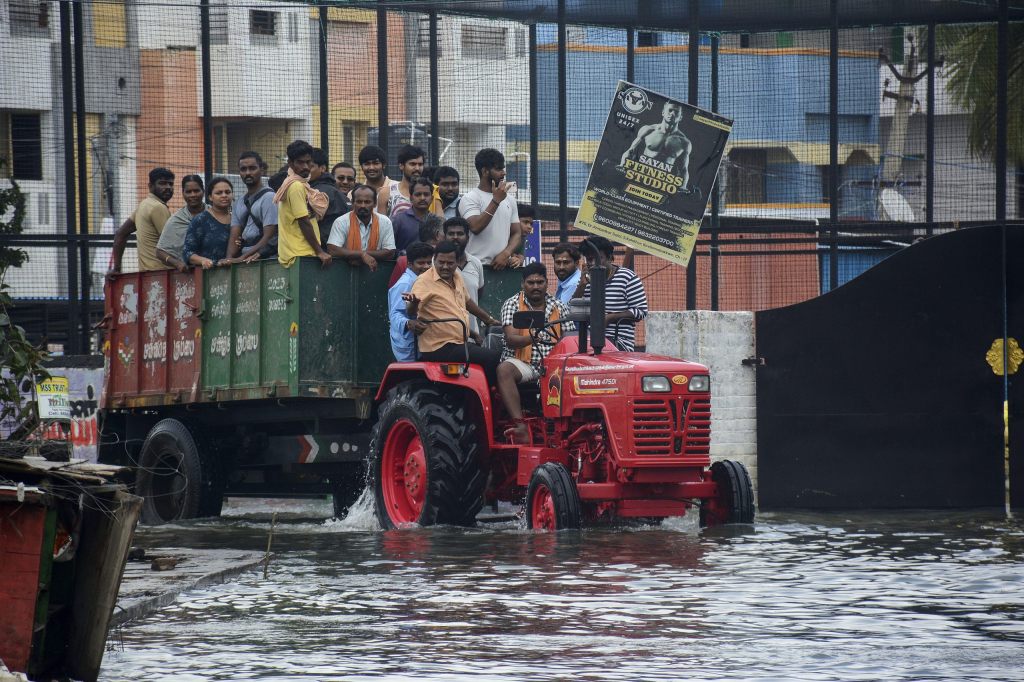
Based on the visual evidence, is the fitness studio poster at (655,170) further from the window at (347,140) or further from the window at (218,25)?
the window at (347,140)

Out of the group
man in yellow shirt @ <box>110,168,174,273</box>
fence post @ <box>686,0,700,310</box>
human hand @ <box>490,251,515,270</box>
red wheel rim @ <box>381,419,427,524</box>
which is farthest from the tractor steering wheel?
man in yellow shirt @ <box>110,168,174,273</box>

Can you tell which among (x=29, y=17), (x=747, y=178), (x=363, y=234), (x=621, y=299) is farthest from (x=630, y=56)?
(x=29, y=17)

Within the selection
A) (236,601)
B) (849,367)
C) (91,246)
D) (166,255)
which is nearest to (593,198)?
(849,367)

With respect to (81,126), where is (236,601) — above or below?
below

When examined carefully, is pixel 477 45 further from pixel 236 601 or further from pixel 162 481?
pixel 236 601

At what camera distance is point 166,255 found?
629 inches

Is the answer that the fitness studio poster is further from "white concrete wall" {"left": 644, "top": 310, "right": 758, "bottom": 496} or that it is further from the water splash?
the water splash

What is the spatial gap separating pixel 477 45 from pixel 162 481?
300 inches

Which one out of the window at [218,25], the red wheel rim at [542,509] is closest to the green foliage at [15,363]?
the red wheel rim at [542,509]

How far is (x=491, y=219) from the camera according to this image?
590 inches

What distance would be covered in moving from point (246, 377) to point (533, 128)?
4.48m

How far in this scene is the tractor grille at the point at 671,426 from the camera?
12695mm

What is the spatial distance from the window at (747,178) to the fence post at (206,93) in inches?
276

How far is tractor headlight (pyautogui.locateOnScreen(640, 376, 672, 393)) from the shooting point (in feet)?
41.8
